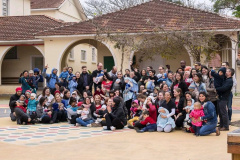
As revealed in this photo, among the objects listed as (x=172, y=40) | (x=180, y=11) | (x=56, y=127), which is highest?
(x=180, y=11)

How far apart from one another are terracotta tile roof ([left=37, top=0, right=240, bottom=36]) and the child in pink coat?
11.8m

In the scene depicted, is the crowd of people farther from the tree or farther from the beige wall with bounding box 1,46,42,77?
the tree

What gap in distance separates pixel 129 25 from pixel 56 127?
12673mm

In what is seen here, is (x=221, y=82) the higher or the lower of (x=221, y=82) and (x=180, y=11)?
the lower

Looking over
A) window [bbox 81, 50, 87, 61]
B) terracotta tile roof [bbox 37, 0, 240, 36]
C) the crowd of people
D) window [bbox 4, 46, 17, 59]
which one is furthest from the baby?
window [bbox 81, 50, 87, 61]

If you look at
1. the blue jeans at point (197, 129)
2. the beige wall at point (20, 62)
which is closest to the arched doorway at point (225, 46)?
the blue jeans at point (197, 129)

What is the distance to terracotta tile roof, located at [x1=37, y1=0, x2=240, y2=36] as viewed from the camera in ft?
76.4

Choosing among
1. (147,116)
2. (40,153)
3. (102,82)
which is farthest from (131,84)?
(40,153)

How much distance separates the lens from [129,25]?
965 inches

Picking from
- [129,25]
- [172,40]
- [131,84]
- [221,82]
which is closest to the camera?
[221,82]

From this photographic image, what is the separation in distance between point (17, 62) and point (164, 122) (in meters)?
21.1

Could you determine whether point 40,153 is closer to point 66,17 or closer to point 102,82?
point 102,82

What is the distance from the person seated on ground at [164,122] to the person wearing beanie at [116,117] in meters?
1.07

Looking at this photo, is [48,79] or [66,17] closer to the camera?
[48,79]
